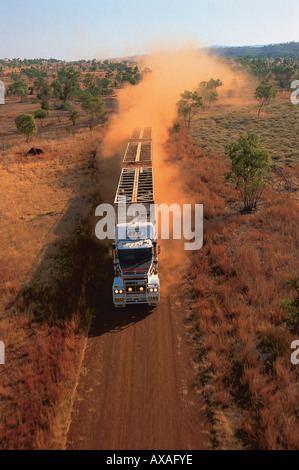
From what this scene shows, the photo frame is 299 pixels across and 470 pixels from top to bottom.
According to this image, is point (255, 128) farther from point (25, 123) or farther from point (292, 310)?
point (292, 310)

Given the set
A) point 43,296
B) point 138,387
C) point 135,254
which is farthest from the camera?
point 43,296

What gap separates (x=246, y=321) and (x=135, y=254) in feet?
19.9

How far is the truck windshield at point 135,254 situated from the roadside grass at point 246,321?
346cm

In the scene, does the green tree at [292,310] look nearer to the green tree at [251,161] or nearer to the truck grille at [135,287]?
the truck grille at [135,287]

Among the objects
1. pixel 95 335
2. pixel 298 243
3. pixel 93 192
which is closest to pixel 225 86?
pixel 93 192

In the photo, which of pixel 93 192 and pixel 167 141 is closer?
pixel 93 192

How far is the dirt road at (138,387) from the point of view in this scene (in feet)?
27.4

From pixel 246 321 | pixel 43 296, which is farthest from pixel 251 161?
pixel 43 296

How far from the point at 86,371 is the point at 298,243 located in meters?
15.0

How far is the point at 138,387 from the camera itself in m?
9.78

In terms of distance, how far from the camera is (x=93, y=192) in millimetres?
27219

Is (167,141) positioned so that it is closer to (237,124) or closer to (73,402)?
(237,124)
